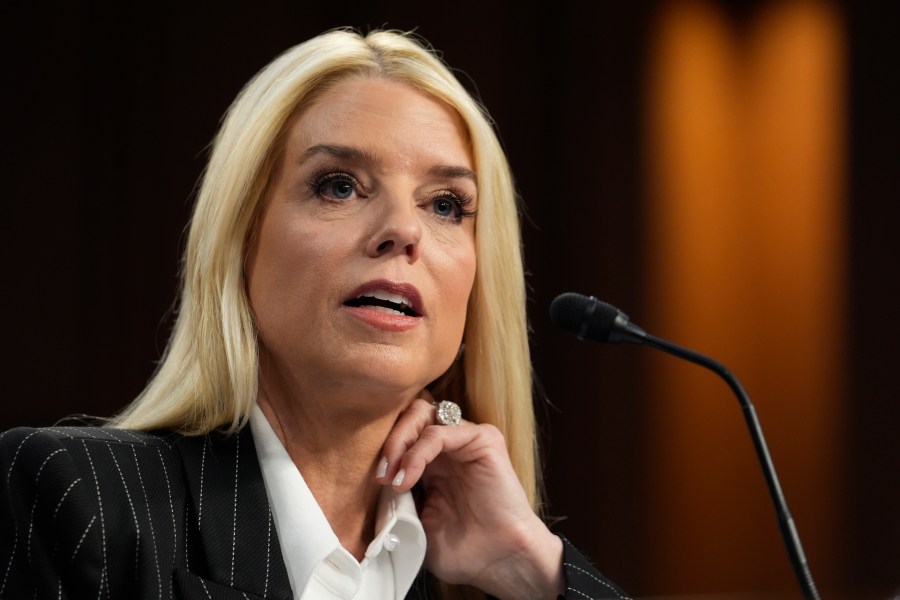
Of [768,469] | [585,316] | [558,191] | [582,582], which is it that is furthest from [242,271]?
[558,191]

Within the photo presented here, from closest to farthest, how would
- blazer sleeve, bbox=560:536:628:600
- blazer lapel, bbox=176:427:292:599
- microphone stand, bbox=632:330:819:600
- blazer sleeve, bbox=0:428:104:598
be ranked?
microphone stand, bbox=632:330:819:600 → blazer sleeve, bbox=0:428:104:598 → blazer lapel, bbox=176:427:292:599 → blazer sleeve, bbox=560:536:628:600

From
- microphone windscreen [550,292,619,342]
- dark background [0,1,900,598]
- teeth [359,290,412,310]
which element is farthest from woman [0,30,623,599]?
dark background [0,1,900,598]

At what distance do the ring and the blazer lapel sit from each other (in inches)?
11.6

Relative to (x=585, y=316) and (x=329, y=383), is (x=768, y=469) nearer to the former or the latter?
(x=585, y=316)

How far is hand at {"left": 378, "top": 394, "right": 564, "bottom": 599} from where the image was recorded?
1560 mm

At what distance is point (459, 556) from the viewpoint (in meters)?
1.58

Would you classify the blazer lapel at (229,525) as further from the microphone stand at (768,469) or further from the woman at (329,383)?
the microphone stand at (768,469)

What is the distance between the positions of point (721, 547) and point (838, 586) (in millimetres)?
343

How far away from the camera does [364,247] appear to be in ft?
4.61

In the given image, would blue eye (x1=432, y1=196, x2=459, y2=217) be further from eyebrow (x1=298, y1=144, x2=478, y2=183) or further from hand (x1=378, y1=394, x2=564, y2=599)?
hand (x1=378, y1=394, x2=564, y2=599)

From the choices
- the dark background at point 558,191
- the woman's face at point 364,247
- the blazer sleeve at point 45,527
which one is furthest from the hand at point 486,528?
the dark background at point 558,191

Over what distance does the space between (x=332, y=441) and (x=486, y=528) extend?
0.87 ft

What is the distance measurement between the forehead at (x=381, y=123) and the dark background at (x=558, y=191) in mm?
1275

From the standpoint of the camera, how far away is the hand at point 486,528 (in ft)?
5.12
